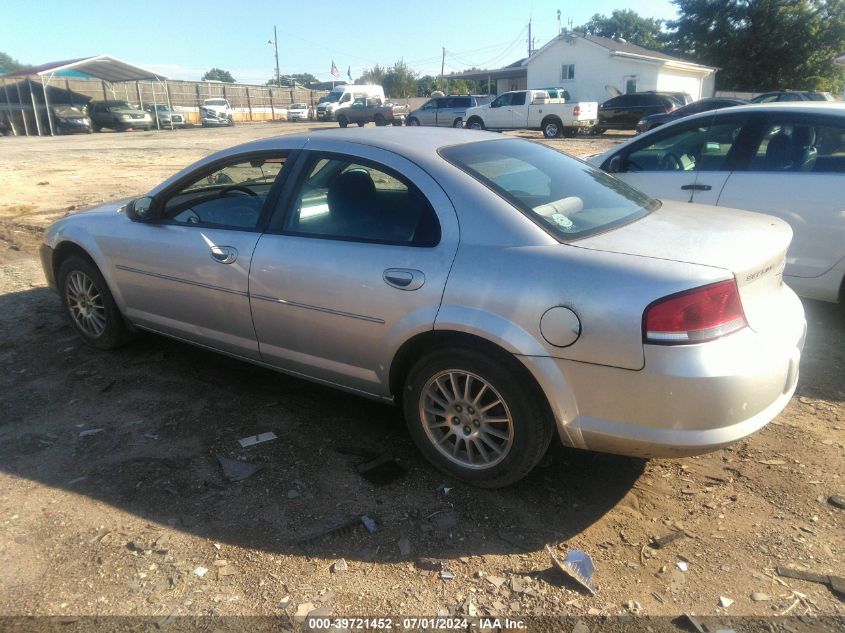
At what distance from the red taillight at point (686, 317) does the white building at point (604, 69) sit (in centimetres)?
3495

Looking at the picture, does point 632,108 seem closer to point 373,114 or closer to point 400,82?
point 373,114

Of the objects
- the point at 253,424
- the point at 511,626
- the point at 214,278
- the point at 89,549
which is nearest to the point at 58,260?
the point at 214,278

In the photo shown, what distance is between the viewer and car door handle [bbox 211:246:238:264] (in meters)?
3.71

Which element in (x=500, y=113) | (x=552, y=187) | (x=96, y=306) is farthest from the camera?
(x=500, y=113)

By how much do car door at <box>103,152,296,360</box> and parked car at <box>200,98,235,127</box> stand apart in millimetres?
40386

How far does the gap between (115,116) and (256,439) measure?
38.8 m

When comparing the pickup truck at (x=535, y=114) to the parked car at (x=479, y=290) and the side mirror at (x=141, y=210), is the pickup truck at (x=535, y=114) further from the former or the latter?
the parked car at (x=479, y=290)

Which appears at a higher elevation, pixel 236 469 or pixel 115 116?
pixel 115 116

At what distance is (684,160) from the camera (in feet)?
18.1

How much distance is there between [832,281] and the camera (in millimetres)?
4746

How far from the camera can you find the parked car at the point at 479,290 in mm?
2590

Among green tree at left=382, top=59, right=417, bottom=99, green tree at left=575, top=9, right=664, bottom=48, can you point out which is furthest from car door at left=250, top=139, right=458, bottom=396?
green tree at left=575, top=9, right=664, bottom=48

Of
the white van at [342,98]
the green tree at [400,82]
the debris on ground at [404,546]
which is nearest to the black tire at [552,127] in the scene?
the white van at [342,98]

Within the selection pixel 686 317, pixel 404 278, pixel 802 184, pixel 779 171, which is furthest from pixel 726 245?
pixel 779 171
